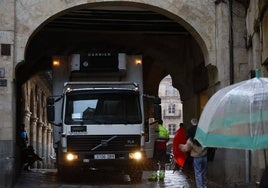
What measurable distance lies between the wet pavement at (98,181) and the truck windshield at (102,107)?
65.7 inches

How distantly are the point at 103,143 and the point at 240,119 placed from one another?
362 inches

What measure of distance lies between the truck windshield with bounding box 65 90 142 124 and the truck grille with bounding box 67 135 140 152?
0.39 m

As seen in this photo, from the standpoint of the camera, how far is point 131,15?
1903 cm

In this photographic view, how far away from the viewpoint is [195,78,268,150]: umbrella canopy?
6051 millimetres

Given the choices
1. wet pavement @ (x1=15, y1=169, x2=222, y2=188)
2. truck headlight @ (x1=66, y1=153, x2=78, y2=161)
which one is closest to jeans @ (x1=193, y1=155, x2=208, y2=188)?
wet pavement @ (x1=15, y1=169, x2=222, y2=188)

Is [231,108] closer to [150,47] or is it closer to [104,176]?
[104,176]

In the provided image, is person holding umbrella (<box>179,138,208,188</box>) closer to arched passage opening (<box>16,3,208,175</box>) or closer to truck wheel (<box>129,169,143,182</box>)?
truck wheel (<box>129,169,143,182</box>)

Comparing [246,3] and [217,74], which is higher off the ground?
[246,3]

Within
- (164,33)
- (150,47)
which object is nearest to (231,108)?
(164,33)

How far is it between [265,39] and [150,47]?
37.2ft

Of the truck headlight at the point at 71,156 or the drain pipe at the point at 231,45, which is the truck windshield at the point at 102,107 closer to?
the truck headlight at the point at 71,156

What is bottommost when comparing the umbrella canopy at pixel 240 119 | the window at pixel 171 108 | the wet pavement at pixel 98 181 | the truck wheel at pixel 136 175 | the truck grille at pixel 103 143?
the wet pavement at pixel 98 181

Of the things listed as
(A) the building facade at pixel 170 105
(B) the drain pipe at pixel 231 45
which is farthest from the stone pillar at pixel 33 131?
(A) the building facade at pixel 170 105

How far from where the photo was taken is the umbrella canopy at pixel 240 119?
605 cm
